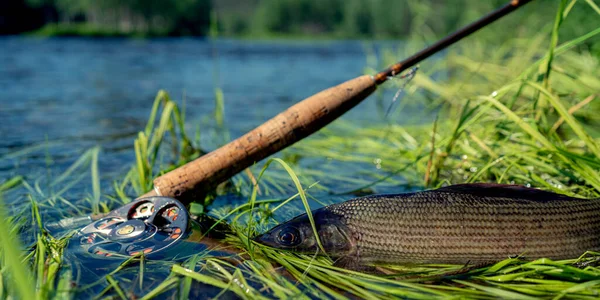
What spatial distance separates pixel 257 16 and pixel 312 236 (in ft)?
341

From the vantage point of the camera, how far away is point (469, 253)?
7.97ft

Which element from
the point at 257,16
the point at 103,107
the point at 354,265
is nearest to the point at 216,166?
the point at 354,265

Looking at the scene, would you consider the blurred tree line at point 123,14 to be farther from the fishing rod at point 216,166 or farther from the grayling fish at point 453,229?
the grayling fish at point 453,229

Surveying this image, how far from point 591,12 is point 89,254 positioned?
6.60m

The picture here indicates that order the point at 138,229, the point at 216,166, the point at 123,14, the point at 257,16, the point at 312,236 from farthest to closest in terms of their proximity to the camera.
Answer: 1. the point at 257,16
2. the point at 123,14
3. the point at 216,166
4. the point at 138,229
5. the point at 312,236

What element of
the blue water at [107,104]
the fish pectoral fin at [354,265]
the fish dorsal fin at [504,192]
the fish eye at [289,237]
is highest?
the fish dorsal fin at [504,192]

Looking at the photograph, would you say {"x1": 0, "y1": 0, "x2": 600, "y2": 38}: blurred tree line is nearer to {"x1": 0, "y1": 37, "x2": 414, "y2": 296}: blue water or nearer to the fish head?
{"x1": 0, "y1": 37, "x2": 414, "y2": 296}: blue water

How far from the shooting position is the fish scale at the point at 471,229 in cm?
243

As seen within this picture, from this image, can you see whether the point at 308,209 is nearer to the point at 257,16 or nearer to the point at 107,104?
the point at 107,104

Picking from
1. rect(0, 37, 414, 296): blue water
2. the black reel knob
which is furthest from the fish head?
rect(0, 37, 414, 296): blue water

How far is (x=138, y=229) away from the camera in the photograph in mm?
2729

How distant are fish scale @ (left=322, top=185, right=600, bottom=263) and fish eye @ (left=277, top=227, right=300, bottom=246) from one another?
250mm

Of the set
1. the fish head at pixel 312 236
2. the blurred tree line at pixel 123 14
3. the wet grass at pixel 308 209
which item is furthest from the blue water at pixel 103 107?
the blurred tree line at pixel 123 14

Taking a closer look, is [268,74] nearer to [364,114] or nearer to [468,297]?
[364,114]
